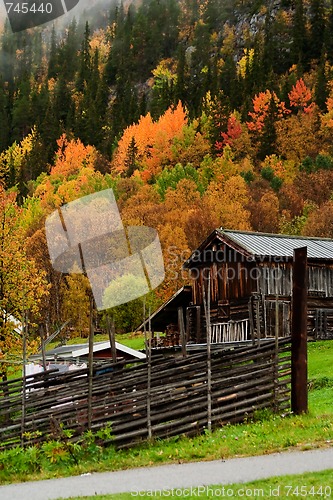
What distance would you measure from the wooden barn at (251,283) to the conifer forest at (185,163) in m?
10.4

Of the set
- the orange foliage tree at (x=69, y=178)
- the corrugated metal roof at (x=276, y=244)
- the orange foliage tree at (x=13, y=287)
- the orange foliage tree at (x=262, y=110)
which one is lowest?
the orange foliage tree at (x=69, y=178)

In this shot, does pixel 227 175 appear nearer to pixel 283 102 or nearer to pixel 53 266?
pixel 283 102

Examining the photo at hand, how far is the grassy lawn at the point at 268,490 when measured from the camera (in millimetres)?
12286

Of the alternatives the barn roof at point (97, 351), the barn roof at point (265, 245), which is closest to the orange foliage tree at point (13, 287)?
the barn roof at point (97, 351)

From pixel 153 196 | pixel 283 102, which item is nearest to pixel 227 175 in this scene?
pixel 153 196

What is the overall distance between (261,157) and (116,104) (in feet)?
209

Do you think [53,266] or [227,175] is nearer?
[53,266]

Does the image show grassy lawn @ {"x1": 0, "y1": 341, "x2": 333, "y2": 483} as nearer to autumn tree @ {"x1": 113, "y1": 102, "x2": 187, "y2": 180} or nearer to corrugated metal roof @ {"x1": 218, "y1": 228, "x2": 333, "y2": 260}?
corrugated metal roof @ {"x1": 218, "y1": 228, "x2": 333, "y2": 260}

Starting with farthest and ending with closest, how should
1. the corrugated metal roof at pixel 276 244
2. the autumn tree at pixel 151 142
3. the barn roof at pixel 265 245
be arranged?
the autumn tree at pixel 151 142
the corrugated metal roof at pixel 276 244
the barn roof at pixel 265 245

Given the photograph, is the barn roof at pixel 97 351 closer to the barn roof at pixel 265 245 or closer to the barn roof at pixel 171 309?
the barn roof at pixel 171 309

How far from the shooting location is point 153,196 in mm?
103938

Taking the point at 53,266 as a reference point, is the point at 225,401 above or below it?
above

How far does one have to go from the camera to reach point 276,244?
43969 mm

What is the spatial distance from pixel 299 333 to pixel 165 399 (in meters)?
3.60
